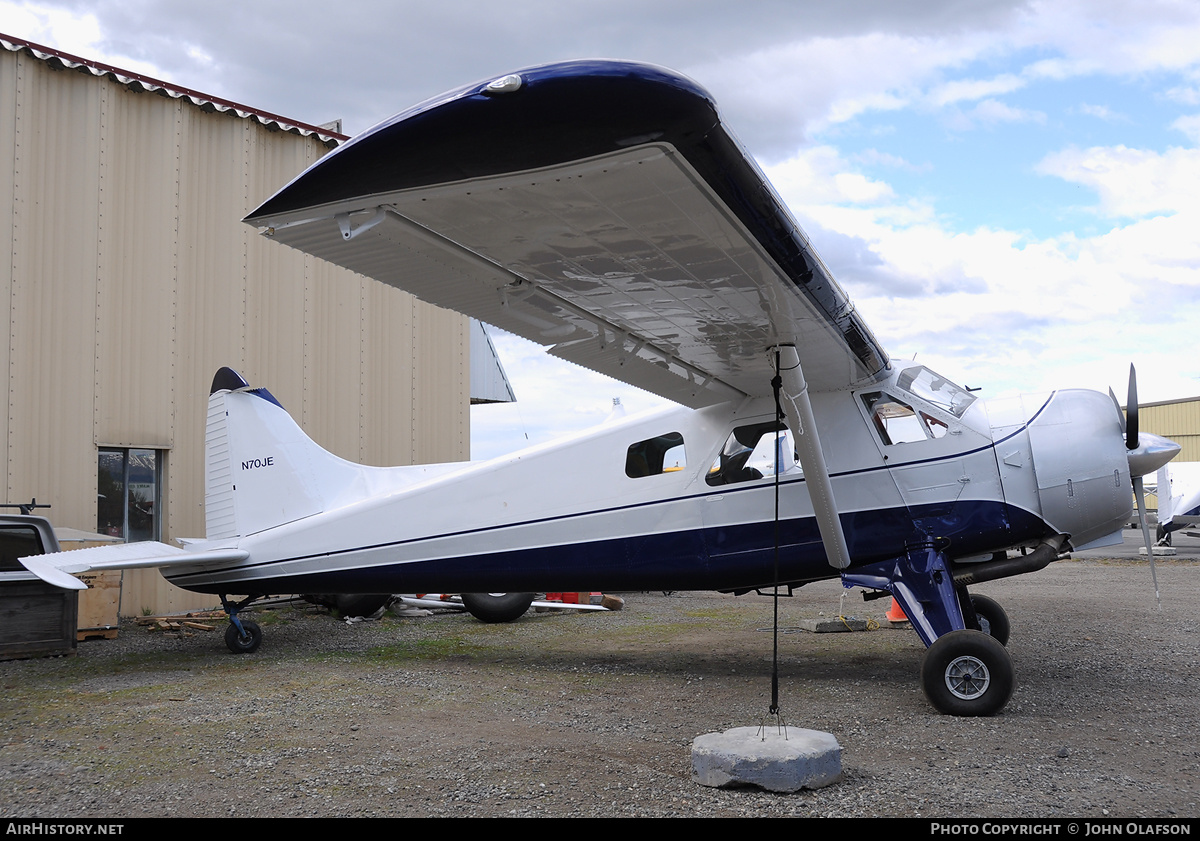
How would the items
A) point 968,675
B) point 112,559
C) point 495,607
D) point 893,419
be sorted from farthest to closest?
point 495,607
point 112,559
point 893,419
point 968,675

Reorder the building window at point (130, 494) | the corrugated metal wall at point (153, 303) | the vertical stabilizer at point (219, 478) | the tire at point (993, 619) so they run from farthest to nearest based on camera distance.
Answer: the building window at point (130, 494), the corrugated metal wall at point (153, 303), the vertical stabilizer at point (219, 478), the tire at point (993, 619)

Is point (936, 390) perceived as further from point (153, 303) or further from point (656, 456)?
point (153, 303)

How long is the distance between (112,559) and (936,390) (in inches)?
278

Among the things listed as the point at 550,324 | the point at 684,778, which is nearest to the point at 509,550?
the point at 550,324

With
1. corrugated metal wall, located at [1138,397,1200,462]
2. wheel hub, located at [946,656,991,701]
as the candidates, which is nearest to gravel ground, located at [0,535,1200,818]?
wheel hub, located at [946,656,991,701]

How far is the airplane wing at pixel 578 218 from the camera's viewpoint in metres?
2.89

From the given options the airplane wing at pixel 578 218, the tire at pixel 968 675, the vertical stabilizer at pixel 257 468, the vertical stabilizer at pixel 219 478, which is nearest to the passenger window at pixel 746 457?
the airplane wing at pixel 578 218

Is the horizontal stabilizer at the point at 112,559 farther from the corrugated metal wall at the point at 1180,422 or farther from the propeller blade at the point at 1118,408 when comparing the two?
the corrugated metal wall at the point at 1180,422

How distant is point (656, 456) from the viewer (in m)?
7.43

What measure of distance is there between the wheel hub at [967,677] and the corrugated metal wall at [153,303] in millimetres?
9541

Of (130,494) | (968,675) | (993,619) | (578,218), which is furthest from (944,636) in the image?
(130,494)

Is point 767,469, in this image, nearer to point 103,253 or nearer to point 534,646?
point 534,646

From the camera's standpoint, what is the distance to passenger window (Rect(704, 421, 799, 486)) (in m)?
7.08

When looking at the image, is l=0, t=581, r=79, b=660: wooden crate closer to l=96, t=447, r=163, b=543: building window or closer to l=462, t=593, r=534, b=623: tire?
l=96, t=447, r=163, b=543: building window
